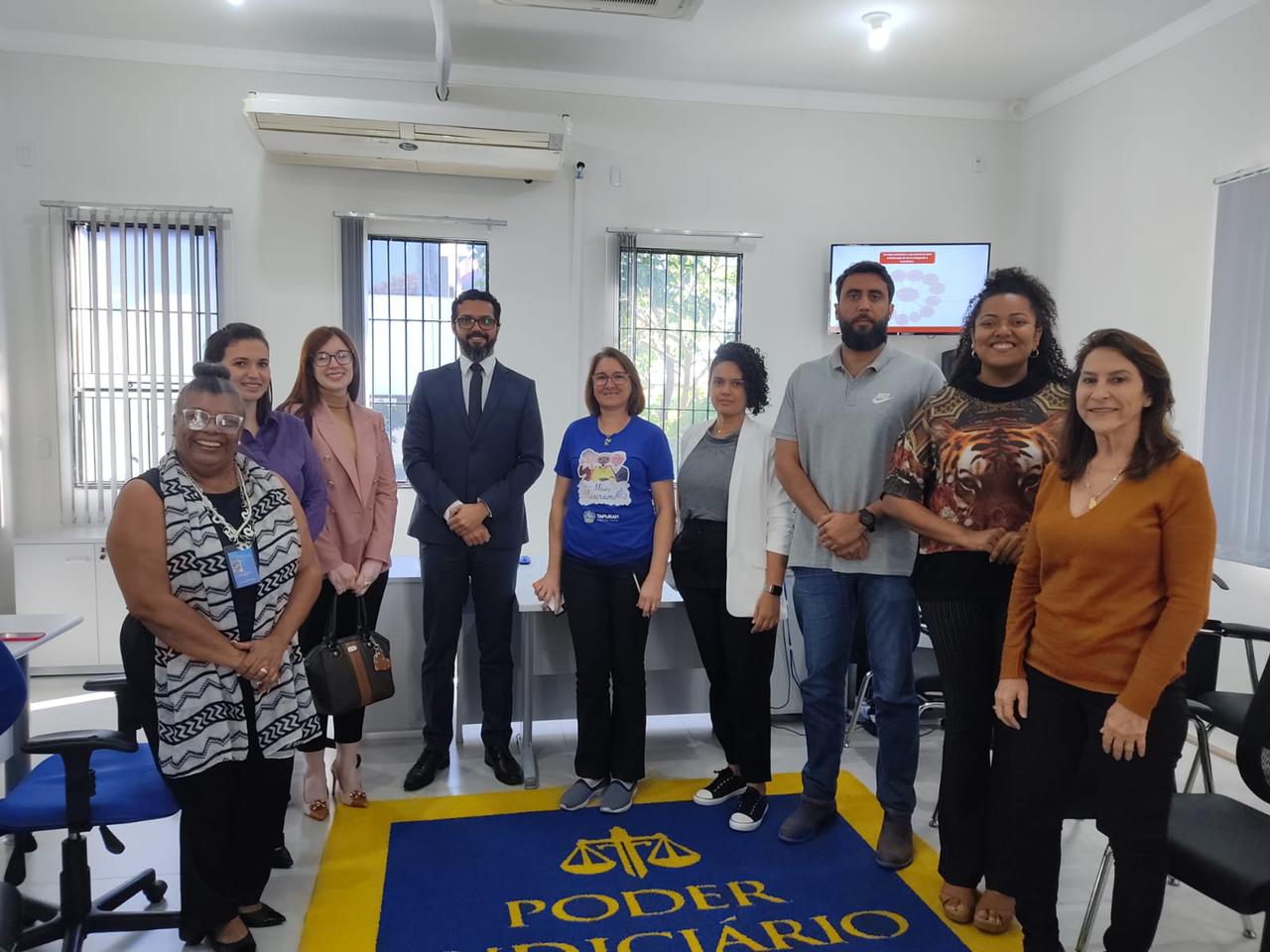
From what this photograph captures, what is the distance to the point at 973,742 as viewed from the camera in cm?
219

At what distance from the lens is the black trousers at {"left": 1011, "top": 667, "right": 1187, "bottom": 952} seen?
1.71 meters

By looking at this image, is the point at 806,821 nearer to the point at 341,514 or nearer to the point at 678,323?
the point at 341,514

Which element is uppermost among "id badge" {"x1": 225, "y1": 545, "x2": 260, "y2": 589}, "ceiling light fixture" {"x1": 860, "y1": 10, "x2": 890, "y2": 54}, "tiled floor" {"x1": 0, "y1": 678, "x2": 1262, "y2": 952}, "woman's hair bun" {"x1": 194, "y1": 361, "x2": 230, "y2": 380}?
"ceiling light fixture" {"x1": 860, "y1": 10, "x2": 890, "y2": 54}

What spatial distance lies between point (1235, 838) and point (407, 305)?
4.70 meters

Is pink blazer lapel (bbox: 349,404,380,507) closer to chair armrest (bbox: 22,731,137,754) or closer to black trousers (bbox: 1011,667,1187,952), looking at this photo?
chair armrest (bbox: 22,731,137,754)

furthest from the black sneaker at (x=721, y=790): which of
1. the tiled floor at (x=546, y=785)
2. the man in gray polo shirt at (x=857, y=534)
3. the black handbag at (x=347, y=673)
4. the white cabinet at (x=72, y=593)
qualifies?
the white cabinet at (x=72, y=593)

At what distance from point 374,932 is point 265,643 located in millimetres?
825

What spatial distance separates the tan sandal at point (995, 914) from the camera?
2201 mm

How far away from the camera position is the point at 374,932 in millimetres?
2191

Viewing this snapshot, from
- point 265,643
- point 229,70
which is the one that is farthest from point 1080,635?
point 229,70

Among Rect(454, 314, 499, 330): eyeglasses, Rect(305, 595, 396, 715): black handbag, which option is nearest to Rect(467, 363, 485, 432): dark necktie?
Rect(454, 314, 499, 330): eyeglasses

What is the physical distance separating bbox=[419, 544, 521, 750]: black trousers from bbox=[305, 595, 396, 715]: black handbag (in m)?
0.48

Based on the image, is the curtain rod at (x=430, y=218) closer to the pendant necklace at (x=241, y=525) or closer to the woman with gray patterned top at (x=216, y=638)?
the woman with gray patterned top at (x=216, y=638)

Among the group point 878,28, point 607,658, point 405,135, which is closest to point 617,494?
point 607,658
